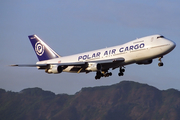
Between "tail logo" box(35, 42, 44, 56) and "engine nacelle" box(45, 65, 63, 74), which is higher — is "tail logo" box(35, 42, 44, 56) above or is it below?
above

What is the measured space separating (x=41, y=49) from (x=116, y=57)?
23.8 meters

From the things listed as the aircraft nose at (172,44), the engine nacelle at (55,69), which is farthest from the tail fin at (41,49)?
the aircraft nose at (172,44)

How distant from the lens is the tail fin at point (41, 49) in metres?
83.4

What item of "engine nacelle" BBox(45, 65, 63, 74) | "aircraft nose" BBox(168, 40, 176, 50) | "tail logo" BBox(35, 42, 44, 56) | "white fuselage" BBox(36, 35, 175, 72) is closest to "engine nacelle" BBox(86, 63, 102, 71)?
"white fuselage" BBox(36, 35, 175, 72)

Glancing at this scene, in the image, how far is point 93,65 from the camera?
6831 centimetres

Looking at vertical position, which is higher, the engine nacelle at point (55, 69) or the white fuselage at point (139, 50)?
the white fuselage at point (139, 50)

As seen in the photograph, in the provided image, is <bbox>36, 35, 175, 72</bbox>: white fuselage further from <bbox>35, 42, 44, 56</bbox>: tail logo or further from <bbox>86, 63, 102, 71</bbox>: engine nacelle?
<bbox>35, 42, 44, 56</bbox>: tail logo

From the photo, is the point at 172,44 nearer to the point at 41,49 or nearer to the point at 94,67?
the point at 94,67

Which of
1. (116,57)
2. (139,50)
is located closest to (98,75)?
(116,57)

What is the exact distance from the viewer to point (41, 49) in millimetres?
85125

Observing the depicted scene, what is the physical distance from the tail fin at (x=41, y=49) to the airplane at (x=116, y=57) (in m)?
3.54

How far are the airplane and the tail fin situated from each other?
3539 mm

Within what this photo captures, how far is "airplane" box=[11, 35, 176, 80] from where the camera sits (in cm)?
6381

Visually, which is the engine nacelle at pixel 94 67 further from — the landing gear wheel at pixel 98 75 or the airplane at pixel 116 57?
the landing gear wheel at pixel 98 75
